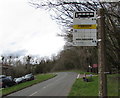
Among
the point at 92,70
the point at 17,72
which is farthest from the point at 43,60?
the point at 17,72

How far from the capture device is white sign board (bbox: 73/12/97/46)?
396 centimetres

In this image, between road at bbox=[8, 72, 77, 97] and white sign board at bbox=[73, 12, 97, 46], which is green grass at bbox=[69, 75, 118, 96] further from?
white sign board at bbox=[73, 12, 97, 46]

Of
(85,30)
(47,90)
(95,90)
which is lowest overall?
(47,90)

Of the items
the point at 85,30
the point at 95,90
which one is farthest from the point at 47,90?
the point at 85,30

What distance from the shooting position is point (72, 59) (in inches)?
3588

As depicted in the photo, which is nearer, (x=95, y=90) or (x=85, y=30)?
(x=85, y=30)

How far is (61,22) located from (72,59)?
265ft

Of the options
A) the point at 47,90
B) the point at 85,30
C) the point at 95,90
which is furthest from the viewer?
the point at 47,90

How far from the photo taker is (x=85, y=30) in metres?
3.96

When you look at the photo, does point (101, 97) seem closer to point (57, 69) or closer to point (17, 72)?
point (17, 72)

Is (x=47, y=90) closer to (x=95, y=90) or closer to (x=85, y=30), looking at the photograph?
(x=95, y=90)

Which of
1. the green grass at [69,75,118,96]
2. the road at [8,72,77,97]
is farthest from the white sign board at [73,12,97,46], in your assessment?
the road at [8,72,77,97]

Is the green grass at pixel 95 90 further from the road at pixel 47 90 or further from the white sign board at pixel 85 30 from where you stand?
the white sign board at pixel 85 30

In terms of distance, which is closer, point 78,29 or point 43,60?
point 78,29
